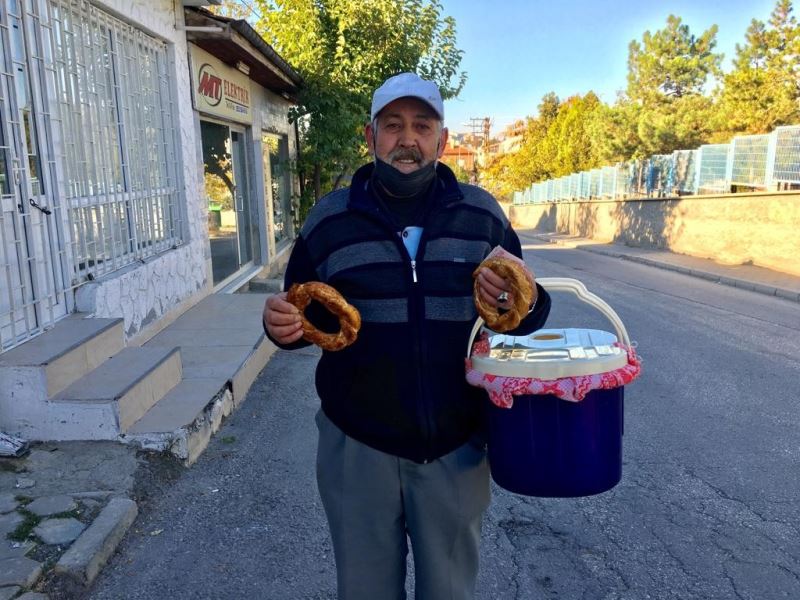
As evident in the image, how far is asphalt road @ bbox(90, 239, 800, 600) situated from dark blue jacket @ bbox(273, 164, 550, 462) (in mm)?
1292

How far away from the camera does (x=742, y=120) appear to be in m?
23.4

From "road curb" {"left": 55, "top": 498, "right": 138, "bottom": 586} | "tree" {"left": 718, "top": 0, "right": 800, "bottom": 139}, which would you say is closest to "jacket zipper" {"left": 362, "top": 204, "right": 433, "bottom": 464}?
"road curb" {"left": 55, "top": 498, "right": 138, "bottom": 586}

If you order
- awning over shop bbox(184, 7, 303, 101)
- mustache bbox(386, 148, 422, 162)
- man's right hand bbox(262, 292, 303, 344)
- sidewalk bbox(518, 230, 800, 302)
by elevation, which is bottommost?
→ sidewalk bbox(518, 230, 800, 302)

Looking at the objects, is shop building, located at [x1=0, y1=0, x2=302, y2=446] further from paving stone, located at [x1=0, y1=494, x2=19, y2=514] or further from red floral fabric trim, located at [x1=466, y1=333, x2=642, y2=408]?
red floral fabric trim, located at [x1=466, y1=333, x2=642, y2=408]

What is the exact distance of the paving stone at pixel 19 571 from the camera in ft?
8.48

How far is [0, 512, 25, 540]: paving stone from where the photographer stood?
2.93m

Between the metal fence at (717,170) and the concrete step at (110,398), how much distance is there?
45.2 ft

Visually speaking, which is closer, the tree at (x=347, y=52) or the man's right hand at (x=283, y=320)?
the man's right hand at (x=283, y=320)

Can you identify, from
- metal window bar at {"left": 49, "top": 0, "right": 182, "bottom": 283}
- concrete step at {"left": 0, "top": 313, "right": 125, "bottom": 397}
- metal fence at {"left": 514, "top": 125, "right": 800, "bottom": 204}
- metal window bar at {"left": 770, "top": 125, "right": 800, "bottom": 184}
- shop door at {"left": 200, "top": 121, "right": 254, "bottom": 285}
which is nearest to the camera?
concrete step at {"left": 0, "top": 313, "right": 125, "bottom": 397}

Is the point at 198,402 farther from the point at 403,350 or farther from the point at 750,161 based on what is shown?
the point at 750,161

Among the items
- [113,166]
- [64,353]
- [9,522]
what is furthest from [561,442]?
[113,166]

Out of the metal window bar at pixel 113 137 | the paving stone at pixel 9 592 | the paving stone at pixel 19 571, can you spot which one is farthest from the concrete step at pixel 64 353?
the paving stone at pixel 9 592

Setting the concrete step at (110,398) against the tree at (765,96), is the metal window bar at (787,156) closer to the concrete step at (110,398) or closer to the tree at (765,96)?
the tree at (765,96)

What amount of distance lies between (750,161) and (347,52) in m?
9.87
